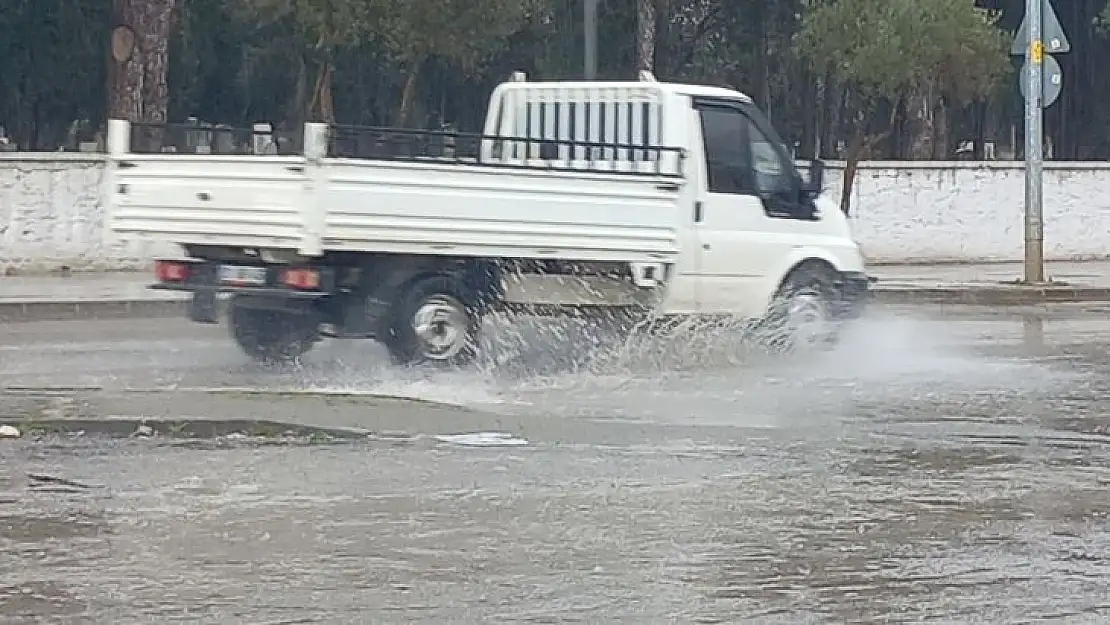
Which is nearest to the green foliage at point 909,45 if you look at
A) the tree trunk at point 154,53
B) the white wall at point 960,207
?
the white wall at point 960,207

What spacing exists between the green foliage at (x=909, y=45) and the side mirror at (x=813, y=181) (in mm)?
12853

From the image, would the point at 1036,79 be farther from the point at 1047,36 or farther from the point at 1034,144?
the point at 1034,144

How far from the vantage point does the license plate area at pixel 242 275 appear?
1459cm

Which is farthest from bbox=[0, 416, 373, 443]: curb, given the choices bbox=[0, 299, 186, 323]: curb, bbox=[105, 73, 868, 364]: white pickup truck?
bbox=[0, 299, 186, 323]: curb

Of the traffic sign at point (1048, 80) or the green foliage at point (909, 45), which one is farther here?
the green foliage at point (909, 45)

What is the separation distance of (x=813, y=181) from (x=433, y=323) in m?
3.68

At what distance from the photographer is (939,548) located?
8.59m

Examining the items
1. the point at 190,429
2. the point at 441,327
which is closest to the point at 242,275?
the point at 441,327

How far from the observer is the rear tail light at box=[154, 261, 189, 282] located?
15.1 metres

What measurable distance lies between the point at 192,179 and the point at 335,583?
744 cm

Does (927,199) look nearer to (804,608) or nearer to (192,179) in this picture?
(192,179)

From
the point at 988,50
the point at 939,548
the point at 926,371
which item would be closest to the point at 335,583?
the point at 939,548

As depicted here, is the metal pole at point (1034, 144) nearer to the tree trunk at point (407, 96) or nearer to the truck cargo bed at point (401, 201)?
the truck cargo bed at point (401, 201)

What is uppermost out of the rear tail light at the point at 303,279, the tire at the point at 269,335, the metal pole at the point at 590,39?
the metal pole at the point at 590,39
